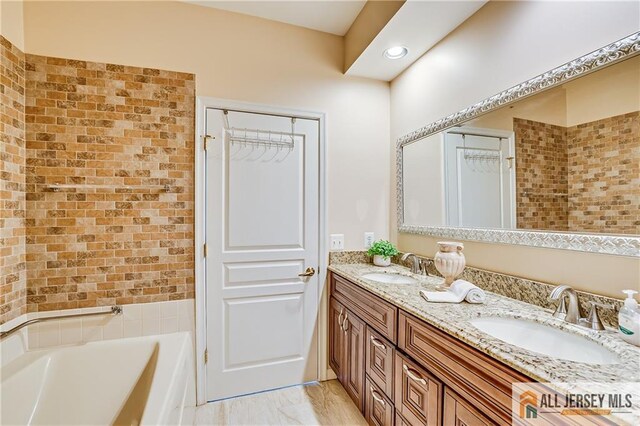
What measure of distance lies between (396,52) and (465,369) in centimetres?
199

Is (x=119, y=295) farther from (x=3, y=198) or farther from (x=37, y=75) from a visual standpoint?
(x=37, y=75)

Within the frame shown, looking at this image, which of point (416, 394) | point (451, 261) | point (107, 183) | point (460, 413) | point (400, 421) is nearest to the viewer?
point (460, 413)

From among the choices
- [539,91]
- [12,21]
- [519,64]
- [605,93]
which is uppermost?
[12,21]

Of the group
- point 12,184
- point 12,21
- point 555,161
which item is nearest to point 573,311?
point 555,161

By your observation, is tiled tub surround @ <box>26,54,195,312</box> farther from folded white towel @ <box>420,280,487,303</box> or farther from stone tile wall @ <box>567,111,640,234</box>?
stone tile wall @ <box>567,111,640,234</box>

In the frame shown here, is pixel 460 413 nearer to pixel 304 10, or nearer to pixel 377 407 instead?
pixel 377 407

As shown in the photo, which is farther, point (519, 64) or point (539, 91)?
point (519, 64)

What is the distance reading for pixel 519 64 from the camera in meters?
1.41

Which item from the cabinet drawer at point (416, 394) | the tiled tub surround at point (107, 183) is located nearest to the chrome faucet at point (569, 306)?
the cabinet drawer at point (416, 394)

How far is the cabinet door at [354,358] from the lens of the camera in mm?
1771

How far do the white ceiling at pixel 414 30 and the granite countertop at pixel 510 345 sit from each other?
1.56m

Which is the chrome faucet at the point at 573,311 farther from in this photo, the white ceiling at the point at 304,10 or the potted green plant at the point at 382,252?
the white ceiling at the point at 304,10

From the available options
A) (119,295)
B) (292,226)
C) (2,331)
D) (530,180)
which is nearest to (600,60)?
(530,180)

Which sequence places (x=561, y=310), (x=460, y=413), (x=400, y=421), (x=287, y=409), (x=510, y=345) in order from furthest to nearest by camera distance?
(x=287, y=409), (x=400, y=421), (x=561, y=310), (x=460, y=413), (x=510, y=345)
